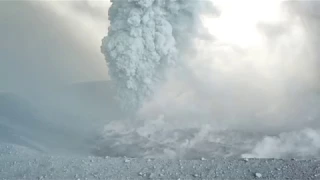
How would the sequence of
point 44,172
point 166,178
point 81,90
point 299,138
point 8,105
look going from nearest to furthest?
1. point 166,178
2. point 44,172
3. point 299,138
4. point 8,105
5. point 81,90

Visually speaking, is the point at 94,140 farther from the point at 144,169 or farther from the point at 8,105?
the point at 144,169

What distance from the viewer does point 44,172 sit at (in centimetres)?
1265

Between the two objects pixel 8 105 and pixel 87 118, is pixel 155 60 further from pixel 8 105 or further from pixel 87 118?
pixel 8 105

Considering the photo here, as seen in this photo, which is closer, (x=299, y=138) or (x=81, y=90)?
(x=299, y=138)

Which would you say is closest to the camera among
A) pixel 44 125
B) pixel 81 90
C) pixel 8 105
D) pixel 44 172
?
pixel 44 172

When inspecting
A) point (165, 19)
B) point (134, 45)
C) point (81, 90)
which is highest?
point (81, 90)

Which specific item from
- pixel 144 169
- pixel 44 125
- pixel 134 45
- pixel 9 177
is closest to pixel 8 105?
pixel 44 125

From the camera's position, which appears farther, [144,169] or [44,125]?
[44,125]

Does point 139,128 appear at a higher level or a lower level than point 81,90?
lower

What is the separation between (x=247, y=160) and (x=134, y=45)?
10.8m

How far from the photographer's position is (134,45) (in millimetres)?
22000

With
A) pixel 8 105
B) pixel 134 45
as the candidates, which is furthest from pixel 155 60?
pixel 8 105

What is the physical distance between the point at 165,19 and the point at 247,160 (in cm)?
1147

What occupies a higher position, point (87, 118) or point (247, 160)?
point (87, 118)
